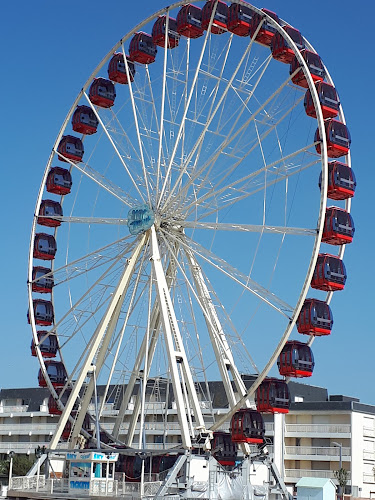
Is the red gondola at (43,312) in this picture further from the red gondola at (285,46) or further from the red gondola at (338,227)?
the red gondola at (285,46)

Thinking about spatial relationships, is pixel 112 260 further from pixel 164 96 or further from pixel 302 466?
pixel 302 466

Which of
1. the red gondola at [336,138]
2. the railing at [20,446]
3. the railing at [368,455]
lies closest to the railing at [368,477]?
the railing at [368,455]

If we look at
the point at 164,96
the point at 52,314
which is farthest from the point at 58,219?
the point at 164,96

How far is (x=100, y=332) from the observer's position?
2024 inches

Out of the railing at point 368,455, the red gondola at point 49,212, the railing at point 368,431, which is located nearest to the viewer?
the red gondola at point 49,212

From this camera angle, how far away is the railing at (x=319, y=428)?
8300 cm

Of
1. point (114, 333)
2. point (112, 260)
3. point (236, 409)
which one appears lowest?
point (236, 409)

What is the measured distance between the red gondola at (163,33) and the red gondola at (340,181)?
46.9 ft

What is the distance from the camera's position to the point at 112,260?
5322 centimetres

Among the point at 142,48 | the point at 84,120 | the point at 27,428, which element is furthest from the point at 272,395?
the point at 27,428

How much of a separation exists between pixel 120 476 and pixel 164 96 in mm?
20805

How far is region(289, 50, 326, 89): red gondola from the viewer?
4972 cm

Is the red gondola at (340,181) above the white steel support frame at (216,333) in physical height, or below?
above

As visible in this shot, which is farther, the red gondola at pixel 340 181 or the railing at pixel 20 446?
the railing at pixel 20 446
